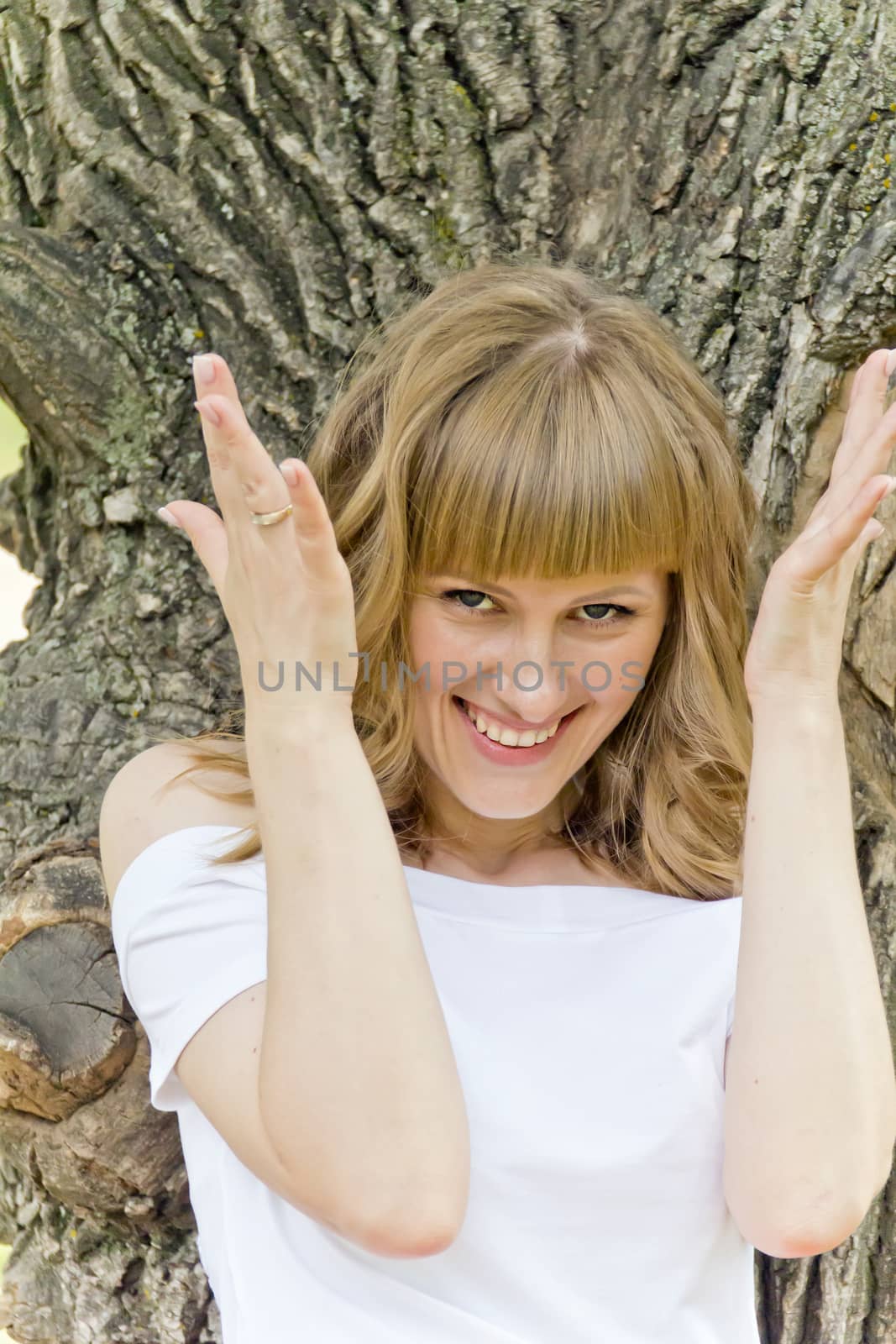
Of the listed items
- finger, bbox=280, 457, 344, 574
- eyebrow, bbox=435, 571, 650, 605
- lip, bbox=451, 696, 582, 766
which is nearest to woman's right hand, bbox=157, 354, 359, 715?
finger, bbox=280, 457, 344, 574

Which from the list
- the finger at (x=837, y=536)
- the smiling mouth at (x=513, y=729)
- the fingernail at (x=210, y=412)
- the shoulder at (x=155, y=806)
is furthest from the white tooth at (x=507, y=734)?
the fingernail at (x=210, y=412)

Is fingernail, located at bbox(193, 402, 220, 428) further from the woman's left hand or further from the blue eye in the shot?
the woman's left hand

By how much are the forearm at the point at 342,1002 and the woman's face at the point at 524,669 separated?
0.36 meters

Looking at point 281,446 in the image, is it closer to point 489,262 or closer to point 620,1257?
point 489,262

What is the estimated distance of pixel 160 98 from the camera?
210 cm

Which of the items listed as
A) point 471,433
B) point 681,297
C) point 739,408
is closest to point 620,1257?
point 471,433

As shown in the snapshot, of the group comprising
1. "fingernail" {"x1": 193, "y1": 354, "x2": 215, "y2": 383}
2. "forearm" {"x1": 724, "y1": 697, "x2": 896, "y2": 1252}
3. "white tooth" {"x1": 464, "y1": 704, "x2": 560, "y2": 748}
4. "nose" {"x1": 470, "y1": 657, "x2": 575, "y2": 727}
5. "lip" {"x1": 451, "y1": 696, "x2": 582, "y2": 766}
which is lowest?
"forearm" {"x1": 724, "y1": 697, "x2": 896, "y2": 1252}

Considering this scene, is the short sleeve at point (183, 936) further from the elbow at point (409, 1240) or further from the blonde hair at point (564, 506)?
the elbow at point (409, 1240)

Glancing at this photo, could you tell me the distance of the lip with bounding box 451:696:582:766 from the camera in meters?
1.93

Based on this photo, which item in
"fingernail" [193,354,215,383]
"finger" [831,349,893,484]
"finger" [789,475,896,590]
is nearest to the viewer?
"fingernail" [193,354,215,383]

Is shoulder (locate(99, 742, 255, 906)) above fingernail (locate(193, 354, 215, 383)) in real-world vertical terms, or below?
below

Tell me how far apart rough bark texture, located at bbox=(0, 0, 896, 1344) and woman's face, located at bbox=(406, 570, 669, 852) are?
0.44m

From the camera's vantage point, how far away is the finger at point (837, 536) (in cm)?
148

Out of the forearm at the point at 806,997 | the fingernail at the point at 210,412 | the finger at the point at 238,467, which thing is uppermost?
the fingernail at the point at 210,412
